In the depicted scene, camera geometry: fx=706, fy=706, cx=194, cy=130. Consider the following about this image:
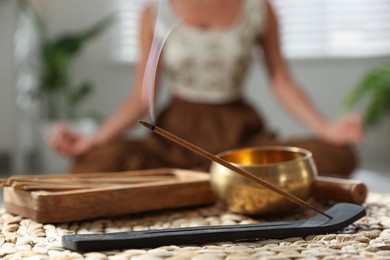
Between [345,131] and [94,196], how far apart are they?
0.89 metres

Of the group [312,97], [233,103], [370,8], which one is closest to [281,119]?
[312,97]

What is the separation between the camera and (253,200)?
96cm

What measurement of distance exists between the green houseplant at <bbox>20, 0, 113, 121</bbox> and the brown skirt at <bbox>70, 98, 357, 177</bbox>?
1.34 m

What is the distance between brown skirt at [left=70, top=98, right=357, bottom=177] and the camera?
1.81 m

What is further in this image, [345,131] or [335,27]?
[335,27]

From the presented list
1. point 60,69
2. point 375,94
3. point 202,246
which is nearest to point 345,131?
point 202,246

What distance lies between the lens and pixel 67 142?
1.78 meters

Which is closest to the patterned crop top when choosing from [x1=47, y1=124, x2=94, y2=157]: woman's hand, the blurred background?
[x1=47, y1=124, x2=94, y2=157]: woman's hand

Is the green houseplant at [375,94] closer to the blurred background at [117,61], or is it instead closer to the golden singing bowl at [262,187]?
the blurred background at [117,61]

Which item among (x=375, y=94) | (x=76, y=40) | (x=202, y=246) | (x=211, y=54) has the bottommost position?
(x=202, y=246)

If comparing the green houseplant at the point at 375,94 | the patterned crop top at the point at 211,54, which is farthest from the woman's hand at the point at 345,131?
the green houseplant at the point at 375,94

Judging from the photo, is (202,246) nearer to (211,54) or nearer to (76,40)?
(211,54)

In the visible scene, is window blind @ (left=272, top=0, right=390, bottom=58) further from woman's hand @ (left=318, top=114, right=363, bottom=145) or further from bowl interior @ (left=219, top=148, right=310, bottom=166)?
bowl interior @ (left=219, top=148, right=310, bottom=166)

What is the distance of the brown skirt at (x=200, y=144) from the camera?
1.81 metres
